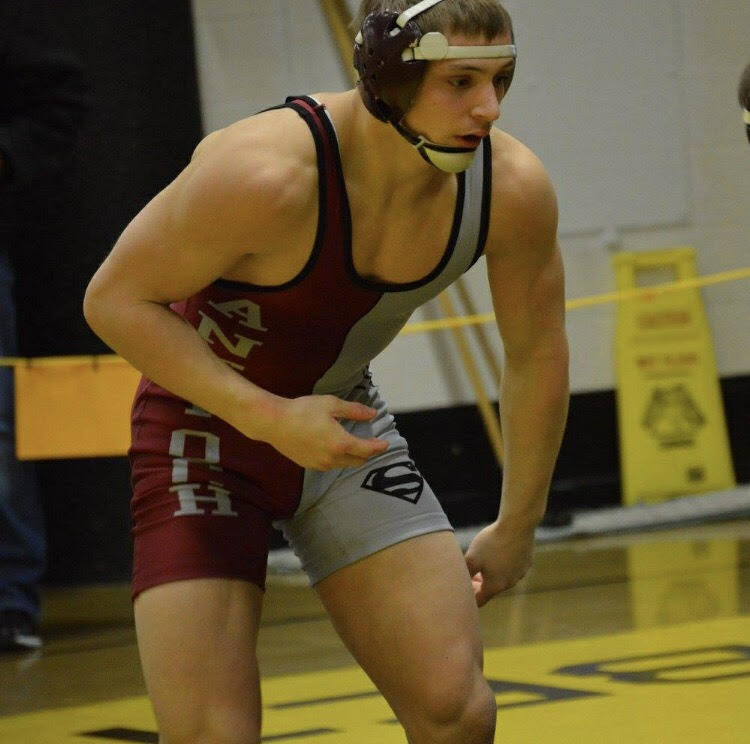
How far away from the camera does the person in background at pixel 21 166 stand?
5055mm

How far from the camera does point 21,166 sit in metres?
5.03

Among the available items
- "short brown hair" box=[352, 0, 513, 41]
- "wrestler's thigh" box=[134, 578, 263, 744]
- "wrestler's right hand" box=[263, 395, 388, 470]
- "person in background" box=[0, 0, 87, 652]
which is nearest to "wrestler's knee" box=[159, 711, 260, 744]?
"wrestler's thigh" box=[134, 578, 263, 744]

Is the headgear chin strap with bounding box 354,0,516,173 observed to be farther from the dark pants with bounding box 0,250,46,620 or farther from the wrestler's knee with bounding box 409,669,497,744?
the dark pants with bounding box 0,250,46,620

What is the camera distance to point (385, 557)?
107 inches

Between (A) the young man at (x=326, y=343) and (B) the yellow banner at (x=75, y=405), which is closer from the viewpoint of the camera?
(A) the young man at (x=326, y=343)

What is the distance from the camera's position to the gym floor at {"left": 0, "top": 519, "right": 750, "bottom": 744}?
3.72 meters

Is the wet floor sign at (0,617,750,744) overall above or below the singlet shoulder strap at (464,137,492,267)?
below

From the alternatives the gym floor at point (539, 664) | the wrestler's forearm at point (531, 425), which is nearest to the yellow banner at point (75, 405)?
the gym floor at point (539, 664)

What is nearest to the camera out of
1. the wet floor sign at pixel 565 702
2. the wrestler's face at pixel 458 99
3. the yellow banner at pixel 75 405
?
A: the wrestler's face at pixel 458 99

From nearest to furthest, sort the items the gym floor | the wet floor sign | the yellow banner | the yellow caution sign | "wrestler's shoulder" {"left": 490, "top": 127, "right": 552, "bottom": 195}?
"wrestler's shoulder" {"left": 490, "top": 127, "right": 552, "bottom": 195}, the wet floor sign, the gym floor, the yellow banner, the yellow caution sign

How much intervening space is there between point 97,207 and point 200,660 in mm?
4044

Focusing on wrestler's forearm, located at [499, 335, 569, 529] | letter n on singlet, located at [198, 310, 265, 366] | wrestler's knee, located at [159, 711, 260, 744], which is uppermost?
letter n on singlet, located at [198, 310, 265, 366]

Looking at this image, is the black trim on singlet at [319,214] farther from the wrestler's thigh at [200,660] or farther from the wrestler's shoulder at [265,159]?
the wrestler's thigh at [200,660]

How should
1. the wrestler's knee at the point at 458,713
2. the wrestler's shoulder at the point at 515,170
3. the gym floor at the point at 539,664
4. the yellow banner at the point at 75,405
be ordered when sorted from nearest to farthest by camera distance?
the wrestler's knee at the point at 458,713, the wrestler's shoulder at the point at 515,170, the gym floor at the point at 539,664, the yellow banner at the point at 75,405
